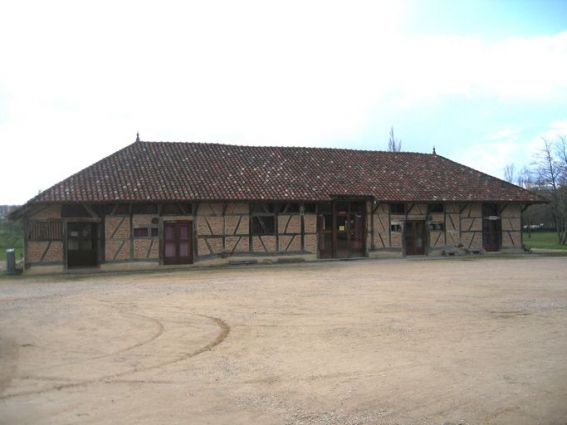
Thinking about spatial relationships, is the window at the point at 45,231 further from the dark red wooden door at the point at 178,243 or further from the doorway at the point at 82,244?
the dark red wooden door at the point at 178,243

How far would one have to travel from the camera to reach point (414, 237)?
2302 centimetres

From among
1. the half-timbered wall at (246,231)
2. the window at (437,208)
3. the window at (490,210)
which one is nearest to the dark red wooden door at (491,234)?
the window at (490,210)

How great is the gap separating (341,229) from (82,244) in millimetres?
10387

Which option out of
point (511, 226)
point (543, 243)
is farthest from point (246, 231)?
point (543, 243)

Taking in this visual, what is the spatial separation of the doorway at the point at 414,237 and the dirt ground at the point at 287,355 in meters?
10.2

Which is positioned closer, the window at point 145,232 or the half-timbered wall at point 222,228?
the window at point 145,232

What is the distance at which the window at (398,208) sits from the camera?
74.1ft

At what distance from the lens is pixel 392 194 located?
22.4m

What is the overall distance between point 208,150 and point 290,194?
5103 millimetres

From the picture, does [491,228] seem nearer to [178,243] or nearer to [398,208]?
[398,208]

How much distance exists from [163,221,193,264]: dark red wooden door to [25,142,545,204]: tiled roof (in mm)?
1303

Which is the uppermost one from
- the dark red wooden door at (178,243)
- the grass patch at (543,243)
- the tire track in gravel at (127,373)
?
the dark red wooden door at (178,243)

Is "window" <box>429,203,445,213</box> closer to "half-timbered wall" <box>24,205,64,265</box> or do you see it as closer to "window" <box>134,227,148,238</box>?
"window" <box>134,227,148,238</box>

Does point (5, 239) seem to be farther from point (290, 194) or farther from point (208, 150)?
point (290, 194)
